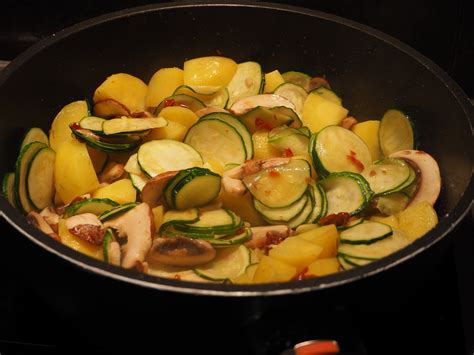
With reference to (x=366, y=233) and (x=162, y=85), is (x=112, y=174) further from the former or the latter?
(x=366, y=233)

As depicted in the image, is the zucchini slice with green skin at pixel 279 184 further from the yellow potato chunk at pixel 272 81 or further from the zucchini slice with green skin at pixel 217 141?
the yellow potato chunk at pixel 272 81

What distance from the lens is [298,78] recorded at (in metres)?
2.00

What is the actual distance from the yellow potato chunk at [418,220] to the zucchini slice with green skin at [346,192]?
0.33 feet

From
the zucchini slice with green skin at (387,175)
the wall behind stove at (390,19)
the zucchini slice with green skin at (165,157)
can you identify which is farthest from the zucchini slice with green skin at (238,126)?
the wall behind stove at (390,19)

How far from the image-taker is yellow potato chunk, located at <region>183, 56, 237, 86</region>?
1.95 metres

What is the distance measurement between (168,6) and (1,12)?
74 centimetres

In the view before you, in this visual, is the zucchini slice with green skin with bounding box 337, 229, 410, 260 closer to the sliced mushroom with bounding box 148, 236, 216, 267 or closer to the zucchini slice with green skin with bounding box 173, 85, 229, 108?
the sliced mushroom with bounding box 148, 236, 216, 267

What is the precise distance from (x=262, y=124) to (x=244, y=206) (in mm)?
307

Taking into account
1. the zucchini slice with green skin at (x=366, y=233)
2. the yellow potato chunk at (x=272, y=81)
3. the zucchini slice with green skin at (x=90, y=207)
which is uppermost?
the yellow potato chunk at (x=272, y=81)

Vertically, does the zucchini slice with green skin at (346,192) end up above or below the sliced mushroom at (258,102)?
below

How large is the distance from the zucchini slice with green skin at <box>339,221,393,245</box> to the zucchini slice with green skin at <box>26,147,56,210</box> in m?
0.77

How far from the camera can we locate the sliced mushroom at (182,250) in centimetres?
143

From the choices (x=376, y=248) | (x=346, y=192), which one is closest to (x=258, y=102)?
(x=346, y=192)

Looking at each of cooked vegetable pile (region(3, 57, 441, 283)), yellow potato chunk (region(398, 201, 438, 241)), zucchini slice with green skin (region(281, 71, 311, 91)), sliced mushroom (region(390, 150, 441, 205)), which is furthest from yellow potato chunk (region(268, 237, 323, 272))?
zucchini slice with green skin (region(281, 71, 311, 91))
